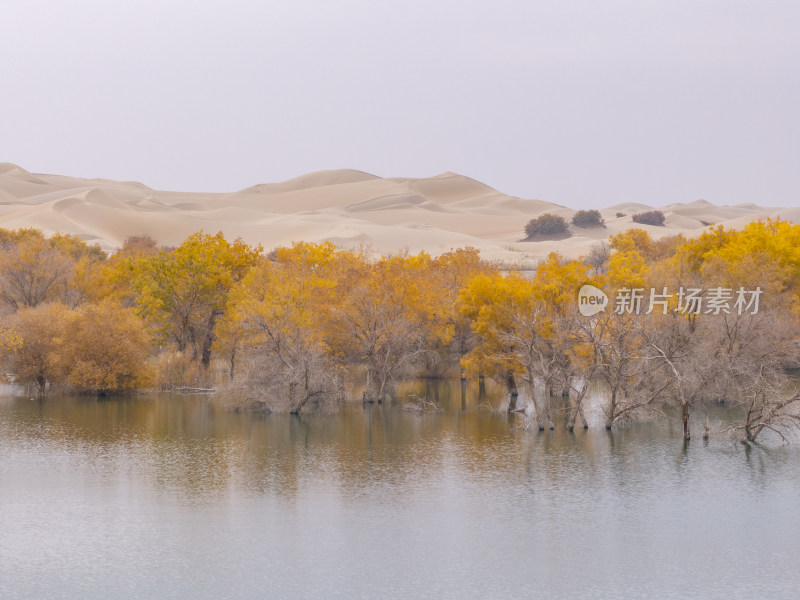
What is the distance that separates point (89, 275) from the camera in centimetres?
5916

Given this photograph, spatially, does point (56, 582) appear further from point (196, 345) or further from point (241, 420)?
point (196, 345)

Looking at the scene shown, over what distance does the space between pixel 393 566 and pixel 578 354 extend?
19925 mm

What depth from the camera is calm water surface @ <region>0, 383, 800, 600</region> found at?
21781mm

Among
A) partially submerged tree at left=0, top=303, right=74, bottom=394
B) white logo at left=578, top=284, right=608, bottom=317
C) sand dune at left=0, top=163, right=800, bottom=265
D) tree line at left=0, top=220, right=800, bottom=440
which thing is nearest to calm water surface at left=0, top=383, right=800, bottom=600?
tree line at left=0, top=220, right=800, bottom=440

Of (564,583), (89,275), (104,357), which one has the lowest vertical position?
(564,583)

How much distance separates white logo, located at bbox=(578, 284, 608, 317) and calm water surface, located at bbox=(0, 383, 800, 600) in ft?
21.7

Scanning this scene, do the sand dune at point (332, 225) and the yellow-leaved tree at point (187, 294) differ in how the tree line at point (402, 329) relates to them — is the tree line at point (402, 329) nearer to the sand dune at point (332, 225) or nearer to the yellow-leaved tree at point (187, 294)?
the yellow-leaved tree at point (187, 294)

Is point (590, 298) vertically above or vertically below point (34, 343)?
above

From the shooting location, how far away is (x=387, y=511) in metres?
27.2

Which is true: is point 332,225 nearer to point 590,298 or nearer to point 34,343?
point 34,343

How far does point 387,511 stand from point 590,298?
66.0 ft

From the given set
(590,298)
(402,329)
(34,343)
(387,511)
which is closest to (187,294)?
(34,343)

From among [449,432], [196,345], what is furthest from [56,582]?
[196,345]

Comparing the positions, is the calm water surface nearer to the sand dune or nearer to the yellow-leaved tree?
the yellow-leaved tree
